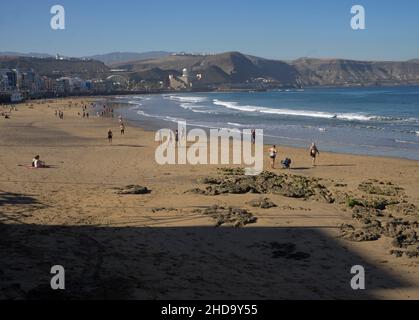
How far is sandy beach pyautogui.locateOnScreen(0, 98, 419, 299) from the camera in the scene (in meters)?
7.54

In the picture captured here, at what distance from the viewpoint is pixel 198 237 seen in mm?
10180

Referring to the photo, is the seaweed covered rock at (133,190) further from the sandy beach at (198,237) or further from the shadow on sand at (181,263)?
the shadow on sand at (181,263)

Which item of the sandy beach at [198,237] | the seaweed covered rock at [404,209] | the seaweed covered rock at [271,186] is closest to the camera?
the sandy beach at [198,237]

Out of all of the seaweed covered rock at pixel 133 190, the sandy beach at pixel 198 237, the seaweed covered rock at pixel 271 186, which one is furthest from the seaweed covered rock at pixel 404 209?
the seaweed covered rock at pixel 133 190

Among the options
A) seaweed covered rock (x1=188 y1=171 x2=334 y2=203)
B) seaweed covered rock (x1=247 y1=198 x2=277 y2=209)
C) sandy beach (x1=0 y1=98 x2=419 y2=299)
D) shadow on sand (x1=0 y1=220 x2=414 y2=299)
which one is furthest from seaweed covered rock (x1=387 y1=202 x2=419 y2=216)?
shadow on sand (x1=0 y1=220 x2=414 y2=299)

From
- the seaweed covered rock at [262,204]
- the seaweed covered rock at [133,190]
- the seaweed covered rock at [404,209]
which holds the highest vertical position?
the seaweed covered rock at [133,190]

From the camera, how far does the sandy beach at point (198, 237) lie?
7.54 metres

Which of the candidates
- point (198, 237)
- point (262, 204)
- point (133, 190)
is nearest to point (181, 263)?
point (198, 237)

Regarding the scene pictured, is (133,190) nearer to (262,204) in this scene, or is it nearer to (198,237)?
(262,204)

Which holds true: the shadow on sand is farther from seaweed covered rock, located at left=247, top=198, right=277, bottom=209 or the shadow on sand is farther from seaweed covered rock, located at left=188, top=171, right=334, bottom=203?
seaweed covered rock, located at left=188, top=171, right=334, bottom=203
